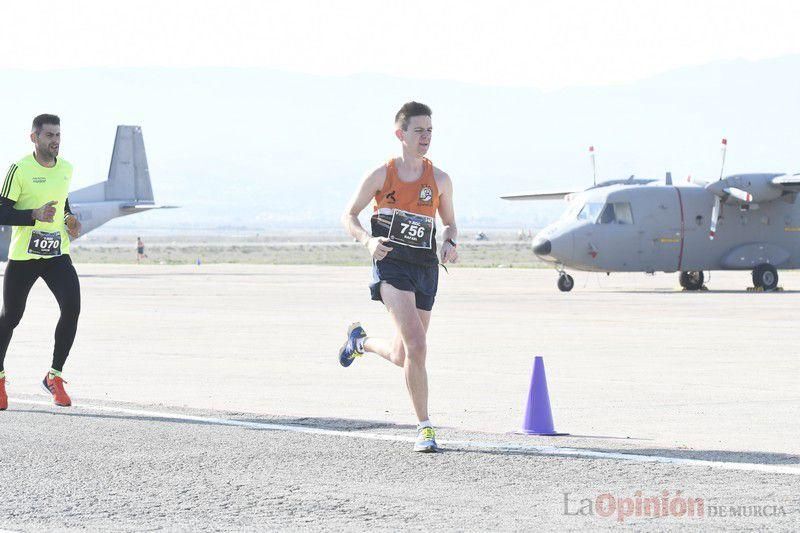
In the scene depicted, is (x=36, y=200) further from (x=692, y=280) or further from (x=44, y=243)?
(x=692, y=280)

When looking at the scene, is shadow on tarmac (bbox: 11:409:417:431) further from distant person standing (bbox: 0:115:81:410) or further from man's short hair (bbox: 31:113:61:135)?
man's short hair (bbox: 31:113:61:135)

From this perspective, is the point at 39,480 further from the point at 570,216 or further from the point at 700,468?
the point at 570,216

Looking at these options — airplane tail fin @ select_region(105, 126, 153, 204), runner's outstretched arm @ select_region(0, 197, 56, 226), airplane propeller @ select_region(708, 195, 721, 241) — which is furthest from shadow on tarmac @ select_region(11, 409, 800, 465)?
airplane tail fin @ select_region(105, 126, 153, 204)

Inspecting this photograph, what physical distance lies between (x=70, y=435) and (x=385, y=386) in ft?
14.1

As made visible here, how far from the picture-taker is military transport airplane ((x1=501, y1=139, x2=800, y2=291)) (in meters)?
35.8

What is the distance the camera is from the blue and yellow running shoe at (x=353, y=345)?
35.6ft

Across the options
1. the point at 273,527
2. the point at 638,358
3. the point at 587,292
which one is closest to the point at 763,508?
the point at 273,527

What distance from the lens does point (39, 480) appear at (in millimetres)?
8148

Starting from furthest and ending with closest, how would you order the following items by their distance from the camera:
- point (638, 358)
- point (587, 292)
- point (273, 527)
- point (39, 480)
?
point (587, 292) < point (638, 358) < point (39, 480) < point (273, 527)

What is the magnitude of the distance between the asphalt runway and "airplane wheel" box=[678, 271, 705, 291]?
52.4 feet

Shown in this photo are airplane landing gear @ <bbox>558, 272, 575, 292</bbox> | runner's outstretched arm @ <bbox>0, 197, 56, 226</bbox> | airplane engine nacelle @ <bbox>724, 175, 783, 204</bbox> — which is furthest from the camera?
airplane engine nacelle @ <bbox>724, 175, 783, 204</bbox>

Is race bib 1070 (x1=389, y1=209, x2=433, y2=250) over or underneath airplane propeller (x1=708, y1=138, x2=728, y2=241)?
underneath

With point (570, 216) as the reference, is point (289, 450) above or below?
below

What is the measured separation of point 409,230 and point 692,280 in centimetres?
3014
